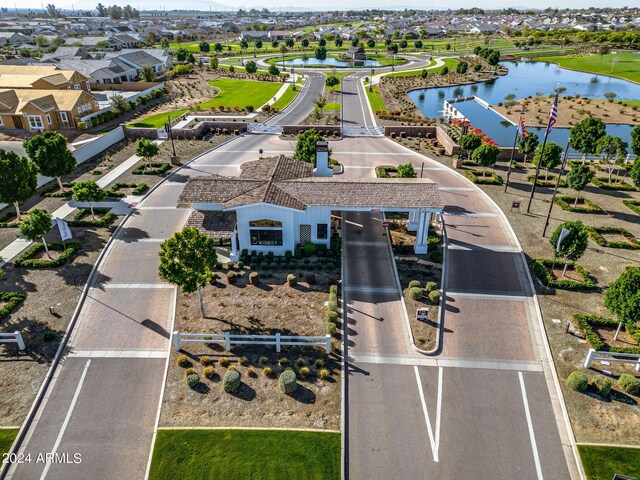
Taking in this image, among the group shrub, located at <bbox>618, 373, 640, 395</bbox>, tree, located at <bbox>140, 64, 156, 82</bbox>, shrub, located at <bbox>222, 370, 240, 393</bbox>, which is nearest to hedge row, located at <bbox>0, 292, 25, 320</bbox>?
shrub, located at <bbox>222, 370, 240, 393</bbox>

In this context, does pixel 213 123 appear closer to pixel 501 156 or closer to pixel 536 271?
pixel 501 156

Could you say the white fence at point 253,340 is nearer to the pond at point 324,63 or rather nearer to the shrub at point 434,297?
the shrub at point 434,297

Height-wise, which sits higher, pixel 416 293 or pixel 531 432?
pixel 416 293

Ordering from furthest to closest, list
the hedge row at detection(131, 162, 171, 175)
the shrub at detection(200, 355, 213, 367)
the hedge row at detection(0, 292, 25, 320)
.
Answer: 1. the hedge row at detection(131, 162, 171, 175)
2. the hedge row at detection(0, 292, 25, 320)
3. the shrub at detection(200, 355, 213, 367)

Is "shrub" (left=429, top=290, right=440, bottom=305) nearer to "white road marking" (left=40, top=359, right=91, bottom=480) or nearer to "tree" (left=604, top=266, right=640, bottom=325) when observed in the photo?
"tree" (left=604, top=266, right=640, bottom=325)

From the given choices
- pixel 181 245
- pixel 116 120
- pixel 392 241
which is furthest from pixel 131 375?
pixel 116 120

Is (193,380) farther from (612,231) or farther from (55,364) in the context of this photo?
(612,231)

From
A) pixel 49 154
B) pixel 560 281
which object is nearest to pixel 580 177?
pixel 560 281

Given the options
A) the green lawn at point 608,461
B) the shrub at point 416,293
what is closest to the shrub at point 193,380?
the shrub at point 416,293
